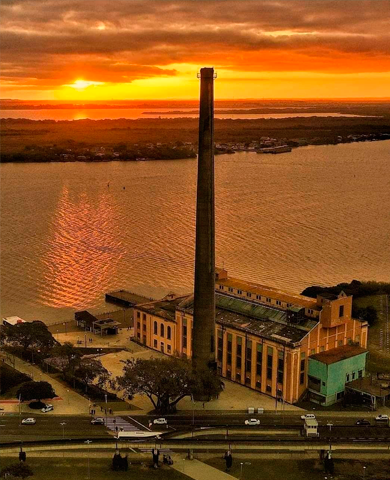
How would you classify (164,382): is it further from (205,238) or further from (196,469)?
(205,238)

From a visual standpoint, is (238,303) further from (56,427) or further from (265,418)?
(56,427)

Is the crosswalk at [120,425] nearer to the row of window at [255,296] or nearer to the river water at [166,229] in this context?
the row of window at [255,296]

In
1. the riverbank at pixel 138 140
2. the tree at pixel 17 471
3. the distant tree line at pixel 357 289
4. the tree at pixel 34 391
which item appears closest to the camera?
the tree at pixel 17 471

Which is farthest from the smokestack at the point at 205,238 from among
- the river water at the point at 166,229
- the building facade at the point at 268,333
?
the river water at the point at 166,229

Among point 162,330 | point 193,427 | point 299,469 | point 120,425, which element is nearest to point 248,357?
point 193,427

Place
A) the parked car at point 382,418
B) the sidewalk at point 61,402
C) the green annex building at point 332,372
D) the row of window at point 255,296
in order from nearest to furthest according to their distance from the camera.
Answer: the parked car at point 382,418
the sidewalk at point 61,402
the green annex building at point 332,372
the row of window at point 255,296

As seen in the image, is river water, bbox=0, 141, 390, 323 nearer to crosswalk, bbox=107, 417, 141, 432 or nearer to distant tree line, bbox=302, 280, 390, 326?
distant tree line, bbox=302, 280, 390, 326
